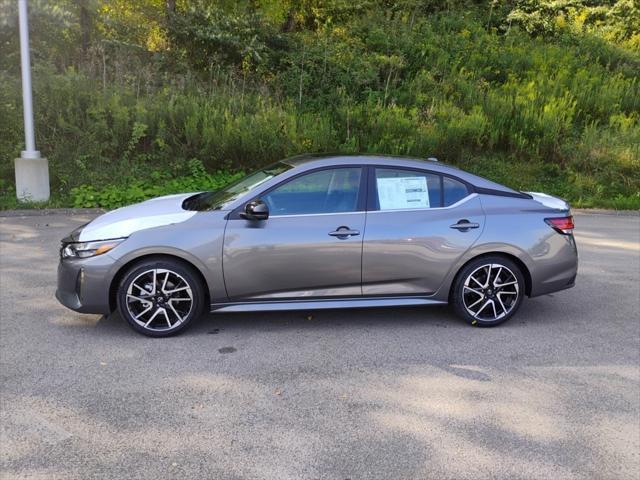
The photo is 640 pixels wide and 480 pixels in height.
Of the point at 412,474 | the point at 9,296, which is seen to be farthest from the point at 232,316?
the point at 412,474

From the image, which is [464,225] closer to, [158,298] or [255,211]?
[255,211]

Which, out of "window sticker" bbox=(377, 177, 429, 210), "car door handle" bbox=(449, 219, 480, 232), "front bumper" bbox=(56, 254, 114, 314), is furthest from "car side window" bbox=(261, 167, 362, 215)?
"front bumper" bbox=(56, 254, 114, 314)

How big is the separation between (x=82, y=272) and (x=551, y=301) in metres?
4.65

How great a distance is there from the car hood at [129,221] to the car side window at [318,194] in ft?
2.51

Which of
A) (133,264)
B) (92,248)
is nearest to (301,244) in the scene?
(133,264)

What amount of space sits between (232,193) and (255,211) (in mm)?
578

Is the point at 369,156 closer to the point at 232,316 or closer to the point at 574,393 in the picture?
the point at 232,316

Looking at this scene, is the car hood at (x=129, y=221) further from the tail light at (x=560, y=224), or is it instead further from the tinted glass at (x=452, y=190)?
the tail light at (x=560, y=224)

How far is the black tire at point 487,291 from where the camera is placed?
17.5ft

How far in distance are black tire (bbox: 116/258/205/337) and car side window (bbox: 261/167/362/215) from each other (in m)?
0.93

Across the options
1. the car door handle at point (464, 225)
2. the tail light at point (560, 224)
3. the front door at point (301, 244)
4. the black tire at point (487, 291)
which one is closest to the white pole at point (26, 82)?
the front door at point (301, 244)

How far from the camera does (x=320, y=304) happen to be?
17.0ft

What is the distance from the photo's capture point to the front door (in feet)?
16.3

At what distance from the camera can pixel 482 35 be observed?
2020cm
